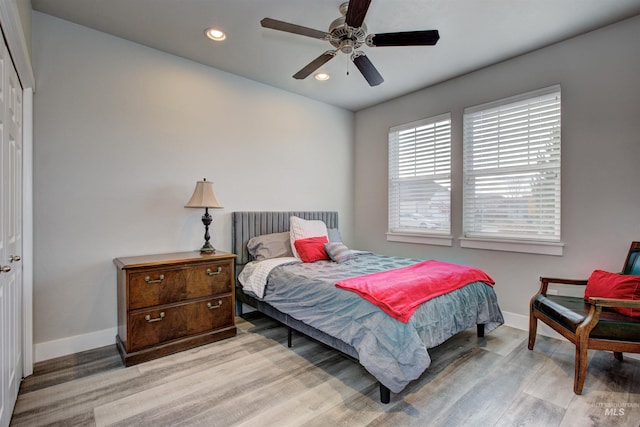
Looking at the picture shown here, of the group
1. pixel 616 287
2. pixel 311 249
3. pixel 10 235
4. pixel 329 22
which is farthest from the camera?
pixel 311 249

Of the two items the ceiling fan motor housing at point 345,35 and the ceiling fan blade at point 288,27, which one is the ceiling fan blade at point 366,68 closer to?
the ceiling fan motor housing at point 345,35

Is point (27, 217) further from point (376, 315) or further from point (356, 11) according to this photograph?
point (356, 11)

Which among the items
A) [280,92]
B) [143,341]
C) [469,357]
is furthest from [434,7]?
→ [143,341]

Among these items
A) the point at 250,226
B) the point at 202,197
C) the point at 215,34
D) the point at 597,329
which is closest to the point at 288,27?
the point at 215,34

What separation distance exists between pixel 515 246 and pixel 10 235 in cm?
415

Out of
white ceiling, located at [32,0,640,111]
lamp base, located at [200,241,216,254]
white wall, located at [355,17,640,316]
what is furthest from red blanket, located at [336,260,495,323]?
white ceiling, located at [32,0,640,111]

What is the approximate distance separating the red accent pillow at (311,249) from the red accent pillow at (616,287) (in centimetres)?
235

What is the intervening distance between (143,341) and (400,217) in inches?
134

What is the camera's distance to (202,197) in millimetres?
2984

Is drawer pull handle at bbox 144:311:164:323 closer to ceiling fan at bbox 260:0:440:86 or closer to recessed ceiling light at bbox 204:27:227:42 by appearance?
ceiling fan at bbox 260:0:440:86

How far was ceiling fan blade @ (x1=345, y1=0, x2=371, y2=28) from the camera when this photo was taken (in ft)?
5.79

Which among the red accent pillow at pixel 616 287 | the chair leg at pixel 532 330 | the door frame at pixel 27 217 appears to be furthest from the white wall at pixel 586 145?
the door frame at pixel 27 217

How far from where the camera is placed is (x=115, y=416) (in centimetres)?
180

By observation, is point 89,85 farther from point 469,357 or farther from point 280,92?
point 469,357
